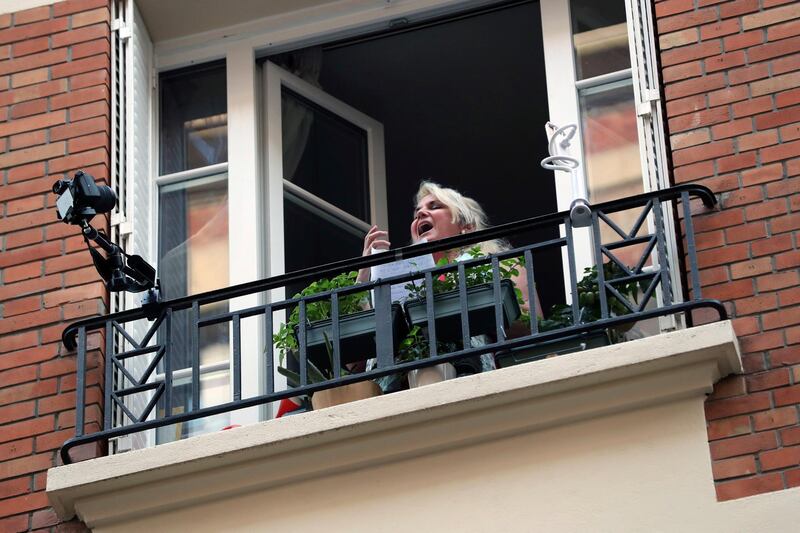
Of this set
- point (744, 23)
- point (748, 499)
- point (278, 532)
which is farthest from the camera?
point (744, 23)

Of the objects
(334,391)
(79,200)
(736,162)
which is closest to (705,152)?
(736,162)

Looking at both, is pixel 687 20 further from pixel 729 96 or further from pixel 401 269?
pixel 401 269

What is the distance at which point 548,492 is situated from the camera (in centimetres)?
795

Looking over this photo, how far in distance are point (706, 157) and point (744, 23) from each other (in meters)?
0.72

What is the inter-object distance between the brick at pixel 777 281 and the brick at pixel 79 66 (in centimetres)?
365

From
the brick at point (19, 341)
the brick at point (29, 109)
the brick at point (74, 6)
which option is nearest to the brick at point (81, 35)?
the brick at point (74, 6)

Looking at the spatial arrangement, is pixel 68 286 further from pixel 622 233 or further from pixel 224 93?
pixel 622 233

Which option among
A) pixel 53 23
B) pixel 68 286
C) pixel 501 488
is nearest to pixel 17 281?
pixel 68 286

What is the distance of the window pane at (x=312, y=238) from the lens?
Result: 1023 cm

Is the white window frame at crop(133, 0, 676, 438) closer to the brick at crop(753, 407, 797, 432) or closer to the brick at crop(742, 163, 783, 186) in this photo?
the brick at crop(742, 163, 783, 186)

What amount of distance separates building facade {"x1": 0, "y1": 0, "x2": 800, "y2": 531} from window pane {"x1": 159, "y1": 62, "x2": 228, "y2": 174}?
14 millimetres

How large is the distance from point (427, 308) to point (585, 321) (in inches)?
27.9

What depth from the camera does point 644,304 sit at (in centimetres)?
809

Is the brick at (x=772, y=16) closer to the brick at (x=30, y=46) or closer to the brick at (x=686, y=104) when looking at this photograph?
the brick at (x=686, y=104)
